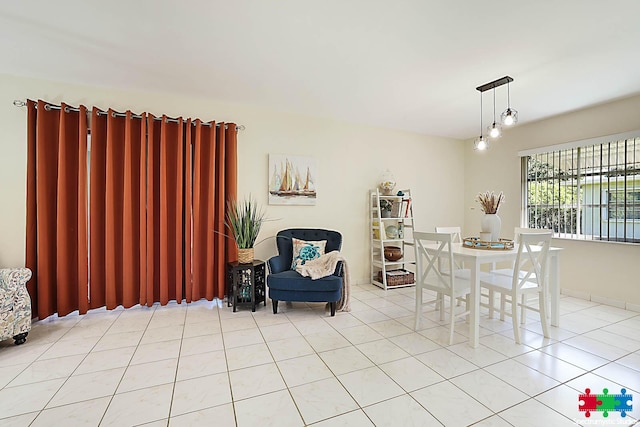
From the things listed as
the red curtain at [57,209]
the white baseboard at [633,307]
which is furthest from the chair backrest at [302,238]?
the white baseboard at [633,307]

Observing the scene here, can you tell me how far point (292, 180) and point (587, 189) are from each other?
3.93m

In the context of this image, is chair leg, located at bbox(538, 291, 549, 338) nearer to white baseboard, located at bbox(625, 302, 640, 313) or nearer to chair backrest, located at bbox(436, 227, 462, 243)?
chair backrest, located at bbox(436, 227, 462, 243)

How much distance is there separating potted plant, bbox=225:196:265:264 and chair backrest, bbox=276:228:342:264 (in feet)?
1.20

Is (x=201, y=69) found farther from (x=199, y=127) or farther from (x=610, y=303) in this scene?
(x=610, y=303)

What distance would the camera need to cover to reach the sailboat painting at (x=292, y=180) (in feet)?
13.2

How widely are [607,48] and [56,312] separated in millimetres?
5723

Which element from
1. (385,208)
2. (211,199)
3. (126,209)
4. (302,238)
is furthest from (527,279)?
(126,209)

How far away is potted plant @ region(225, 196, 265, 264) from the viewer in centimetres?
346

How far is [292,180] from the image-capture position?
13.5ft

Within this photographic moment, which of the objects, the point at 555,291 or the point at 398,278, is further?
the point at 398,278

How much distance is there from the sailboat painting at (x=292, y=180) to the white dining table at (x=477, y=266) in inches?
74.4

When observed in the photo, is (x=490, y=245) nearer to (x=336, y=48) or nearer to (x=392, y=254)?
(x=392, y=254)

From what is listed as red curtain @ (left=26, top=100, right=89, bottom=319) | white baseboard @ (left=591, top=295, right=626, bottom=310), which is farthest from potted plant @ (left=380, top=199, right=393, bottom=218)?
red curtain @ (left=26, top=100, right=89, bottom=319)

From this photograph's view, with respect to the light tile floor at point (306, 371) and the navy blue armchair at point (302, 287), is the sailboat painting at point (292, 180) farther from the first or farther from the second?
the light tile floor at point (306, 371)
